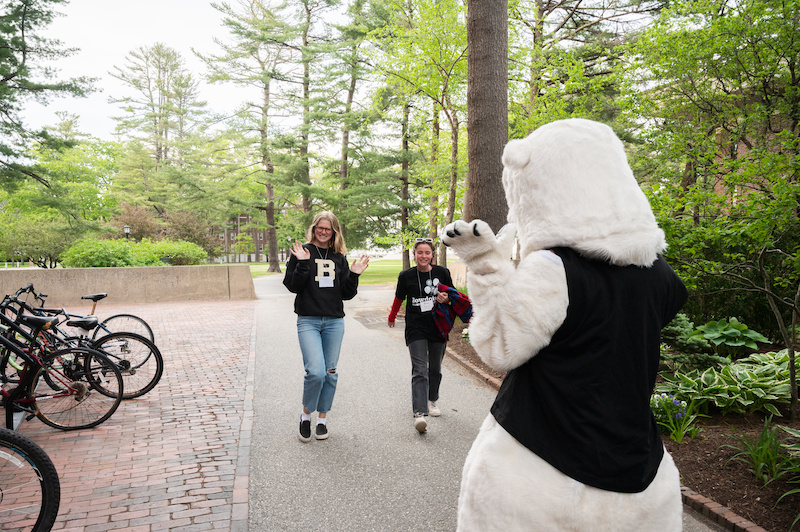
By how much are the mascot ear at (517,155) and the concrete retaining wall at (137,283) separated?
1626 cm

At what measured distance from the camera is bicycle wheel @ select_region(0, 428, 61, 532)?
2.76m

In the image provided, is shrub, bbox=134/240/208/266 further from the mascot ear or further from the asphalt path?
the mascot ear

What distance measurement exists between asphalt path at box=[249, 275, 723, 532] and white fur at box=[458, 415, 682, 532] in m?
1.97

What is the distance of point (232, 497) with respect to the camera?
141 inches

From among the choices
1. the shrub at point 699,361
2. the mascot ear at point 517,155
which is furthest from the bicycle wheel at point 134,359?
the shrub at point 699,361

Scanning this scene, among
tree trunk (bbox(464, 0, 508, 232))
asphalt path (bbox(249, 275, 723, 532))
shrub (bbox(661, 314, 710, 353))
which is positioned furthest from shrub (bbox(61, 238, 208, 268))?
shrub (bbox(661, 314, 710, 353))

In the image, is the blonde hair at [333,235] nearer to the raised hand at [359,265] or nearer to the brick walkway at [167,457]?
the raised hand at [359,265]

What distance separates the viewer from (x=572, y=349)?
149 cm

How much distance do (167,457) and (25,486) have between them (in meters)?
1.56

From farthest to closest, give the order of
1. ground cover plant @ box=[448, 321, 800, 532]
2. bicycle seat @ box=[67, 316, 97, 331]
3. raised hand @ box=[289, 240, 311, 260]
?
bicycle seat @ box=[67, 316, 97, 331]
raised hand @ box=[289, 240, 311, 260]
ground cover plant @ box=[448, 321, 800, 532]

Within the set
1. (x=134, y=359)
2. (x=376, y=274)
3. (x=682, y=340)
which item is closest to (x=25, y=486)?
(x=134, y=359)

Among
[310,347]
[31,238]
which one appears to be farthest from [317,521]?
[31,238]

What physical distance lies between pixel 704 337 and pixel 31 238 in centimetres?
3306

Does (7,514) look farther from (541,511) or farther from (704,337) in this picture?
(704,337)
